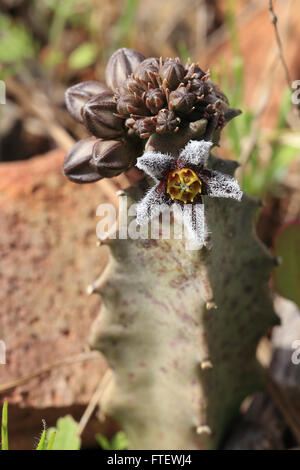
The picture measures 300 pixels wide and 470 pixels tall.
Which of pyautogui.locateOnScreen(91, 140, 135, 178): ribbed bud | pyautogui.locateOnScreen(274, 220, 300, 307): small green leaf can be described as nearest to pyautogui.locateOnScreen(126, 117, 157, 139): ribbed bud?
pyautogui.locateOnScreen(91, 140, 135, 178): ribbed bud

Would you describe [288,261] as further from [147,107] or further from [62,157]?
[62,157]

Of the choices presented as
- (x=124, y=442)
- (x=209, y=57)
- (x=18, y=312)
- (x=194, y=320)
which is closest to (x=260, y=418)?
(x=124, y=442)

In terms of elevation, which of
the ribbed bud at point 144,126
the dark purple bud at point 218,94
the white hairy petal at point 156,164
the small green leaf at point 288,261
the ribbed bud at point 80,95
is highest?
the ribbed bud at point 80,95

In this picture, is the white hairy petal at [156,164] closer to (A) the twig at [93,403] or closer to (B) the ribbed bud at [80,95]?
(B) the ribbed bud at [80,95]

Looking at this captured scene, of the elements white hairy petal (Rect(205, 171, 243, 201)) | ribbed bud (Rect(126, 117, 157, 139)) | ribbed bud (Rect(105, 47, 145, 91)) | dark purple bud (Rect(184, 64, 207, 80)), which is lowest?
white hairy petal (Rect(205, 171, 243, 201))

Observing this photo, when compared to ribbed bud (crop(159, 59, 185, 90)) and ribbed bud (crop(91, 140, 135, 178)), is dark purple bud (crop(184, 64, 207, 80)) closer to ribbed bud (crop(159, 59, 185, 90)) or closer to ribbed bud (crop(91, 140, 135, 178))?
ribbed bud (crop(159, 59, 185, 90))

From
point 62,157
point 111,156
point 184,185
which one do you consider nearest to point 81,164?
point 111,156

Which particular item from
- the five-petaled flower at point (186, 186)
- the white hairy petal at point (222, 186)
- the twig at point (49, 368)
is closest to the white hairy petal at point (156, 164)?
the five-petaled flower at point (186, 186)
